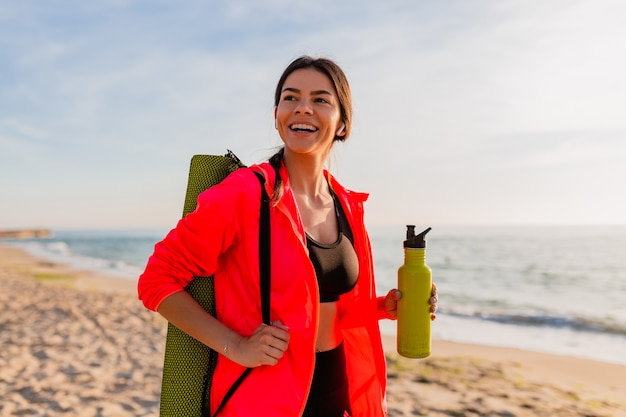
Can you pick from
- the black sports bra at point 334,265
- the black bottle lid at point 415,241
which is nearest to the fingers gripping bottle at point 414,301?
the black bottle lid at point 415,241

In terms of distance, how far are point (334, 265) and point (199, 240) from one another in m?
0.56

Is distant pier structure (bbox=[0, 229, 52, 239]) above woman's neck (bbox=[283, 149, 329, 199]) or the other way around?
the other way around

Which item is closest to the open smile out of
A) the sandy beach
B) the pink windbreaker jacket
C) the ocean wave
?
the pink windbreaker jacket

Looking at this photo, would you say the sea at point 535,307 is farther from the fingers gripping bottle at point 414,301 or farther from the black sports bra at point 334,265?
the black sports bra at point 334,265

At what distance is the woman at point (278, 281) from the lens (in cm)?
167

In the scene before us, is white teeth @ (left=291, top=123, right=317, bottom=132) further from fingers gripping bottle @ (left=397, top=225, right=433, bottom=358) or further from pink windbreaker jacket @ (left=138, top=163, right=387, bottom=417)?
fingers gripping bottle @ (left=397, top=225, right=433, bottom=358)

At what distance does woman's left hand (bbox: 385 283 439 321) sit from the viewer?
2.18m

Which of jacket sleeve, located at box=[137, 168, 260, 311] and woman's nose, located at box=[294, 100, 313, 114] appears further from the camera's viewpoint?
woman's nose, located at box=[294, 100, 313, 114]

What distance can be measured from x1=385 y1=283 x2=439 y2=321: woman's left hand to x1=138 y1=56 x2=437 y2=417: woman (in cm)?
23

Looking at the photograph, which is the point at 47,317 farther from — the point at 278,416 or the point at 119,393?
the point at 278,416

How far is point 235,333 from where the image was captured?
1706mm

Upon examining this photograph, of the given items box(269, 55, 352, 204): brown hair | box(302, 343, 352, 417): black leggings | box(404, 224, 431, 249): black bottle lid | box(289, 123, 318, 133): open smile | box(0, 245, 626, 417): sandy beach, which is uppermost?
box(269, 55, 352, 204): brown hair

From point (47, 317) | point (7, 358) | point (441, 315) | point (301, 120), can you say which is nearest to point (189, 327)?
point (301, 120)

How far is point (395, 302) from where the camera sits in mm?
2281
